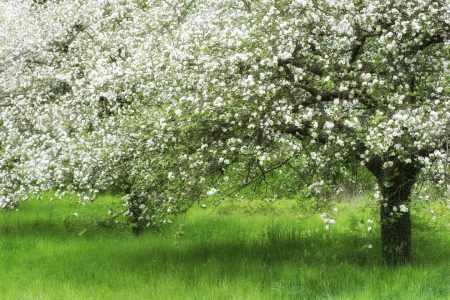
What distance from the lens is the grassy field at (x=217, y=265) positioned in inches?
264

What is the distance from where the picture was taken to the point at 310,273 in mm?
7418

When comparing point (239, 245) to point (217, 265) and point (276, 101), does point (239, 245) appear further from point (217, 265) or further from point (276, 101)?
point (276, 101)

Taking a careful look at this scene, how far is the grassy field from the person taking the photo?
6.70 meters

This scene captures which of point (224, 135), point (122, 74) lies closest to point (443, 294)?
point (224, 135)

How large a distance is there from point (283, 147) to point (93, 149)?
4087 mm

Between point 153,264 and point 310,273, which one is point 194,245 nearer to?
point 153,264

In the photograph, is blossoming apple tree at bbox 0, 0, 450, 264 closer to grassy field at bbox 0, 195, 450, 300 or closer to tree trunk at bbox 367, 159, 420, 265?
tree trunk at bbox 367, 159, 420, 265

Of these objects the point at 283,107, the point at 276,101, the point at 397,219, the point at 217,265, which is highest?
the point at 276,101

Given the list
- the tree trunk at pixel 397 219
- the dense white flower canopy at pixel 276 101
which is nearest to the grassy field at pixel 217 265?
the tree trunk at pixel 397 219

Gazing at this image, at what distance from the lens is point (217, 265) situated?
8.22 metres

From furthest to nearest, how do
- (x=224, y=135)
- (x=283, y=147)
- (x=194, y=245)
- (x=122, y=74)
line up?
(x=194, y=245), (x=122, y=74), (x=224, y=135), (x=283, y=147)

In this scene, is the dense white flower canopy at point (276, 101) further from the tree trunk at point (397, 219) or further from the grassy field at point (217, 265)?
the grassy field at point (217, 265)

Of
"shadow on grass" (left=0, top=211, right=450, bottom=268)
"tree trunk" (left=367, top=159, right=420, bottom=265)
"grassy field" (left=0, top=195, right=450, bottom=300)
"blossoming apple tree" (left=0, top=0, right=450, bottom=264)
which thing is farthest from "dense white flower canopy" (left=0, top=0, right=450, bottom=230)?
"shadow on grass" (left=0, top=211, right=450, bottom=268)

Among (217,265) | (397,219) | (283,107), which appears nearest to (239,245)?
(217,265)
